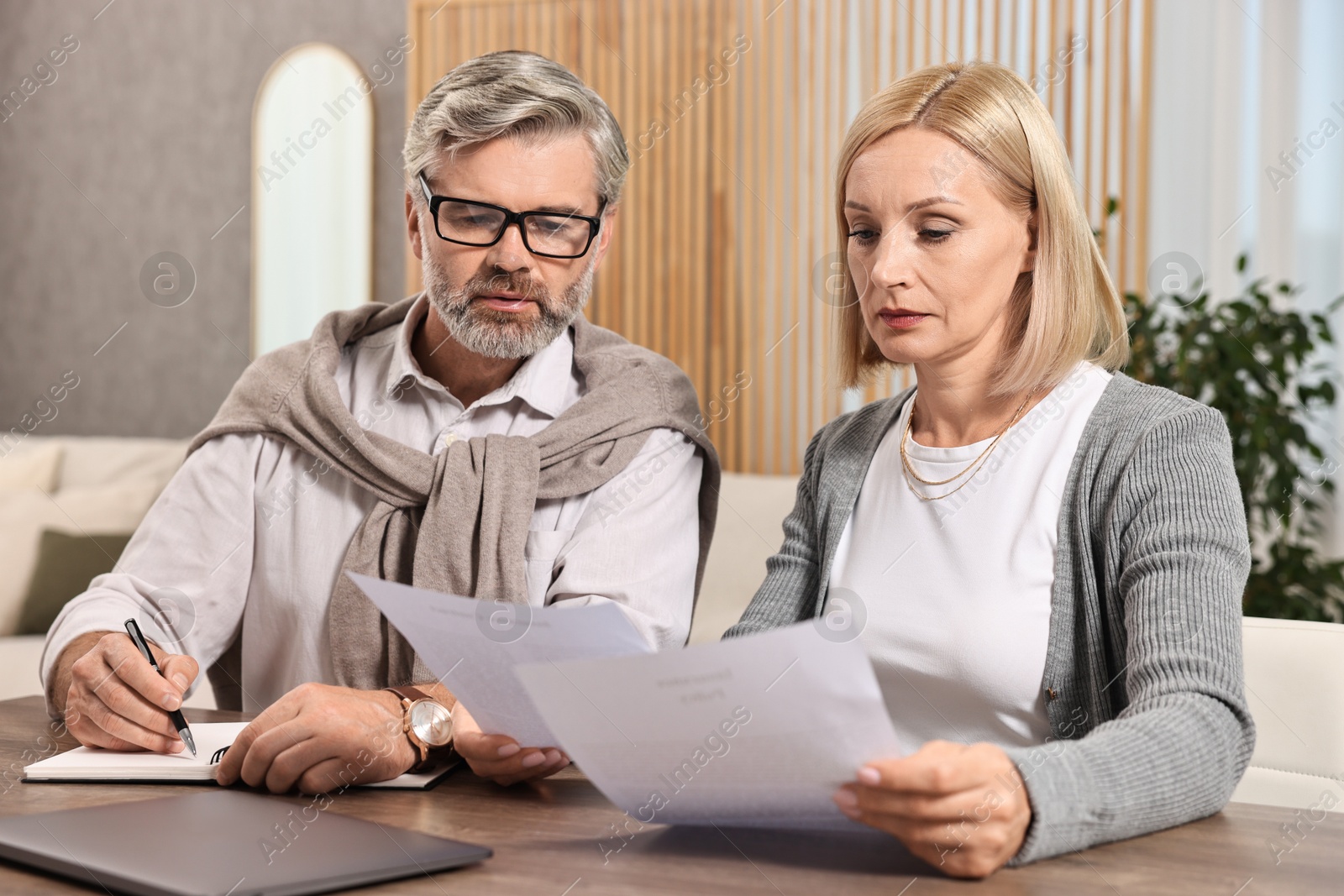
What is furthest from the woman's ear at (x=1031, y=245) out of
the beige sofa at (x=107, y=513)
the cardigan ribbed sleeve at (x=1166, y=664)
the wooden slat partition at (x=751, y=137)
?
the wooden slat partition at (x=751, y=137)

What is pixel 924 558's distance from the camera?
1.33 m

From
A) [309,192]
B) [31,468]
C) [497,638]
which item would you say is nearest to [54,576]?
[31,468]

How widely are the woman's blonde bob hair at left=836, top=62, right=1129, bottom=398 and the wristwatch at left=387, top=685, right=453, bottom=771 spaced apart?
0.71m

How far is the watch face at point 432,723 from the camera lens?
3.67 ft

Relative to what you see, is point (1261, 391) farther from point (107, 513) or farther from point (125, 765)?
point (107, 513)

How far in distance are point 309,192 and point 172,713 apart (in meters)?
3.51

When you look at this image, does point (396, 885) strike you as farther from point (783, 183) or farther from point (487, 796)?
point (783, 183)

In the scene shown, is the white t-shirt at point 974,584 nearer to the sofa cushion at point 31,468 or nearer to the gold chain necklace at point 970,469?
the gold chain necklace at point 970,469

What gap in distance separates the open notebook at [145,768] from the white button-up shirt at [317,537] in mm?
362

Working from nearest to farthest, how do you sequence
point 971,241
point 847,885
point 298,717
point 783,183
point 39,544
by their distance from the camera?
point 847,885
point 298,717
point 971,241
point 39,544
point 783,183

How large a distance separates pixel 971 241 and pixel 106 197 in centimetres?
433

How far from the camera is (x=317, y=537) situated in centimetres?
154

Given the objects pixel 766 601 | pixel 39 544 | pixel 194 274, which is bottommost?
pixel 39 544

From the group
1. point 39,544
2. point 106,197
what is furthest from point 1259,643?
point 106,197
